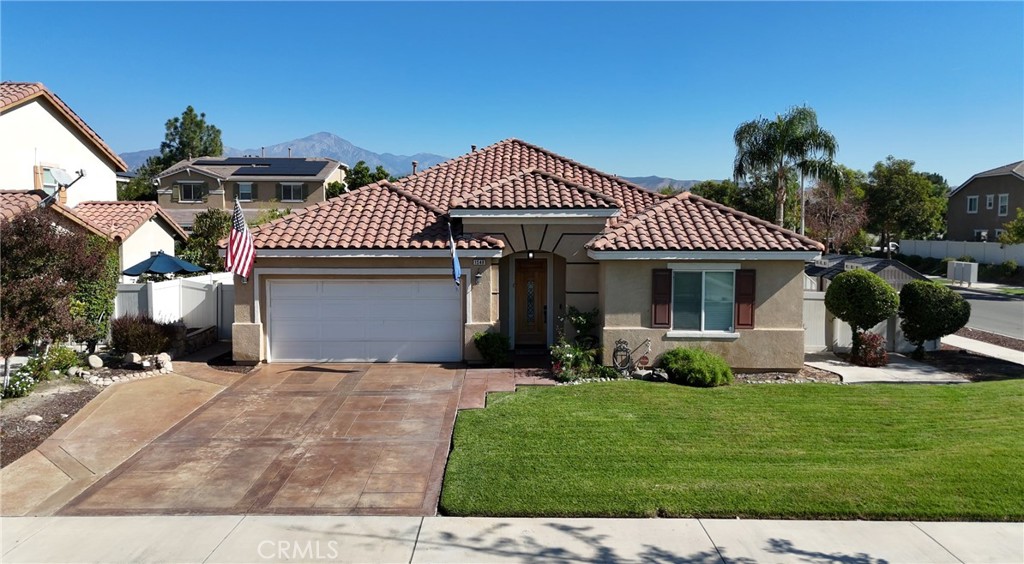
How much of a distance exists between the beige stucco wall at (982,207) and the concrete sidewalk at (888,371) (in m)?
38.1

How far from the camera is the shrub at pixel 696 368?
41.6ft

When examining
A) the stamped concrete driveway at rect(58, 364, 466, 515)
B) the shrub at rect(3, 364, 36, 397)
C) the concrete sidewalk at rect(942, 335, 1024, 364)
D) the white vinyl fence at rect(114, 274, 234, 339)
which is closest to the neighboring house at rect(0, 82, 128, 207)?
the white vinyl fence at rect(114, 274, 234, 339)

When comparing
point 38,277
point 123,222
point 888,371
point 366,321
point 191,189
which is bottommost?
point 888,371

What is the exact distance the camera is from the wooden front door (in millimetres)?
16109

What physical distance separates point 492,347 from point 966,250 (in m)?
42.3

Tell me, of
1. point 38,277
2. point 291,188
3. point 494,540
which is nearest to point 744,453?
point 494,540

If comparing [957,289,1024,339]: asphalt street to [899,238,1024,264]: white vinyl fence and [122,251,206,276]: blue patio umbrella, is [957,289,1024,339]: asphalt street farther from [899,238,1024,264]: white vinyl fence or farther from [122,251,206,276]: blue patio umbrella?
[122,251,206,276]: blue patio umbrella

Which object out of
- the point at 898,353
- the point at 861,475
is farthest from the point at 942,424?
the point at 898,353

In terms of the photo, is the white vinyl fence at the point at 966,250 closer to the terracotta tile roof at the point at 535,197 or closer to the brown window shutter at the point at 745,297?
the brown window shutter at the point at 745,297

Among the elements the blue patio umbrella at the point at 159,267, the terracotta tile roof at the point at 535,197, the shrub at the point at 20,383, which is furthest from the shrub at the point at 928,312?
the blue patio umbrella at the point at 159,267

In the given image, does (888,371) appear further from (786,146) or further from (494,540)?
(786,146)

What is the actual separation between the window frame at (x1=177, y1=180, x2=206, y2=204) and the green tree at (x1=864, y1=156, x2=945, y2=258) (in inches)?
1899

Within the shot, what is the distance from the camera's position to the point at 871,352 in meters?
14.6

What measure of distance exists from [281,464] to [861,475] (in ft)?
25.1
